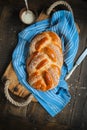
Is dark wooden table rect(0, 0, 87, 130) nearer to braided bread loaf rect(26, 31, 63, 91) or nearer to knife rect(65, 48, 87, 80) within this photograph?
knife rect(65, 48, 87, 80)

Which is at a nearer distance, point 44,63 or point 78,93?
point 44,63

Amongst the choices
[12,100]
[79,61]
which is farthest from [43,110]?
[79,61]

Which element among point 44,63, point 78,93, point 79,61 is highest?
point 44,63

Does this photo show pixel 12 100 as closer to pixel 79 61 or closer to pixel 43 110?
Result: pixel 43 110

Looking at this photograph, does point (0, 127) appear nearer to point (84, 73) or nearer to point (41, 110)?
point (41, 110)

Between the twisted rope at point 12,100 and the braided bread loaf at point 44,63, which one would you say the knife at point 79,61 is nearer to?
the braided bread loaf at point 44,63

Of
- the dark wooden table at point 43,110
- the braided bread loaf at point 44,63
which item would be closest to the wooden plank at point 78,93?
the dark wooden table at point 43,110

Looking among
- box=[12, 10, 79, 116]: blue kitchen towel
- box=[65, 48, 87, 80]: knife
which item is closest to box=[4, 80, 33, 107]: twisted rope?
box=[12, 10, 79, 116]: blue kitchen towel
